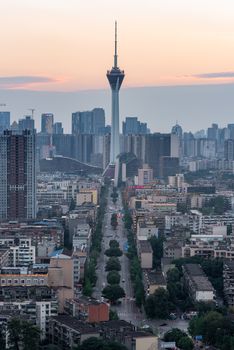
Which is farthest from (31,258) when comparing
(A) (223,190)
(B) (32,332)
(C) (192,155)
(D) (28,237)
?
(C) (192,155)

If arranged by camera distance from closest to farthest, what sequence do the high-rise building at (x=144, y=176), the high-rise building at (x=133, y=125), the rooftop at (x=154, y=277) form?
the rooftop at (x=154, y=277)
the high-rise building at (x=144, y=176)
the high-rise building at (x=133, y=125)

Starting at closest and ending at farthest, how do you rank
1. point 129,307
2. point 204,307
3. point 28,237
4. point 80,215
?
point 204,307, point 129,307, point 28,237, point 80,215

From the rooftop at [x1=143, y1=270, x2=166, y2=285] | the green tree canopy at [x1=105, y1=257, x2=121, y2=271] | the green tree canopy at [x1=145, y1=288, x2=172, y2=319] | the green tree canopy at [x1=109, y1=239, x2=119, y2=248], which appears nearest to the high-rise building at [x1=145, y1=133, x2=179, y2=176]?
the green tree canopy at [x1=109, y1=239, x2=119, y2=248]

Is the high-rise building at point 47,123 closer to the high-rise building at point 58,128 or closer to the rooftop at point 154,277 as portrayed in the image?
the high-rise building at point 58,128

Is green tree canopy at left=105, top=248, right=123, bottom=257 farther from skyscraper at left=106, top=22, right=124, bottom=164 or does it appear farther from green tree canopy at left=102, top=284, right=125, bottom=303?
skyscraper at left=106, top=22, right=124, bottom=164

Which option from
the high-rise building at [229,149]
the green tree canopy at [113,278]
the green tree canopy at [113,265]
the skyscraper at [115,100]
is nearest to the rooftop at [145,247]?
the green tree canopy at [113,265]

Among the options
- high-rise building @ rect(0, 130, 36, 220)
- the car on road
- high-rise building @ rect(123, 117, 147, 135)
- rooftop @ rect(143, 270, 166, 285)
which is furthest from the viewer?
high-rise building @ rect(123, 117, 147, 135)

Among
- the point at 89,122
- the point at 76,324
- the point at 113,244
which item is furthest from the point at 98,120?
the point at 76,324

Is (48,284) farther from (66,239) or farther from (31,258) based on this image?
(66,239)
